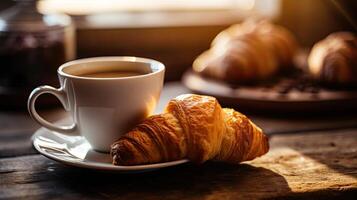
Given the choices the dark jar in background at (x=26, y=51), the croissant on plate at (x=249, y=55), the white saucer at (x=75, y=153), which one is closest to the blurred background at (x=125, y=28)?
the dark jar in background at (x=26, y=51)

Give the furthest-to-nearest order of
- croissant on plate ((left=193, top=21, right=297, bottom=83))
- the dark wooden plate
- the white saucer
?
1. croissant on plate ((left=193, top=21, right=297, bottom=83))
2. the dark wooden plate
3. the white saucer

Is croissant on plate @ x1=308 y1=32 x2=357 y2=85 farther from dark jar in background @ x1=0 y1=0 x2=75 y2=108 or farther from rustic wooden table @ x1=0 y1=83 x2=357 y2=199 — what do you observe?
dark jar in background @ x1=0 y1=0 x2=75 y2=108

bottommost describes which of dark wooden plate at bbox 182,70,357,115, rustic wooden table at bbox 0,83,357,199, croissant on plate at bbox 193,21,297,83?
rustic wooden table at bbox 0,83,357,199

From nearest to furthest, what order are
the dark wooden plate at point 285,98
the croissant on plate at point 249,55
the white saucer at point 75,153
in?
the white saucer at point 75,153 < the dark wooden plate at point 285,98 < the croissant on plate at point 249,55

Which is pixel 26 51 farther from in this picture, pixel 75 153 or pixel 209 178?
pixel 209 178

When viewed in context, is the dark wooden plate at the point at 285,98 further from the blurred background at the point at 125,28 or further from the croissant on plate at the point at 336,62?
the blurred background at the point at 125,28

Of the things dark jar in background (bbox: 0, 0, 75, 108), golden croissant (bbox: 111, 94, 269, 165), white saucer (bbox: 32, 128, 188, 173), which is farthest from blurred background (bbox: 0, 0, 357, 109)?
golden croissant (bbox: 111, 94, 269, 165)

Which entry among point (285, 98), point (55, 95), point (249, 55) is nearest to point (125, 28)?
point (249, 55)
